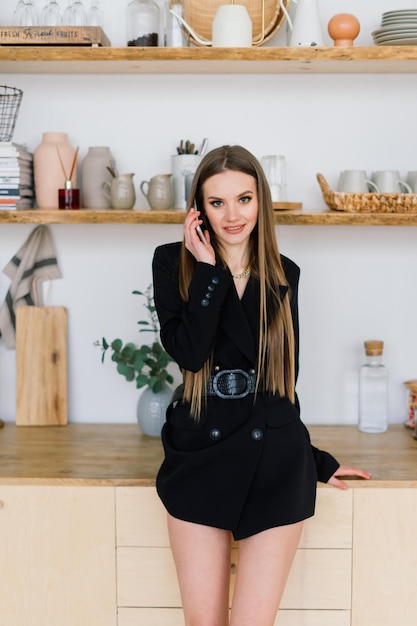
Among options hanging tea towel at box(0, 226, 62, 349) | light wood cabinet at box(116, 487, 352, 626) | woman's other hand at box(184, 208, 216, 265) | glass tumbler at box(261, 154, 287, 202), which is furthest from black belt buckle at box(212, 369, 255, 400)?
hanging tea towel at box(0, 226, 62, 349)

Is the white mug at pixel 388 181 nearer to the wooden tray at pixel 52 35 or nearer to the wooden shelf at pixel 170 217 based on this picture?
the wooden shelf at pixel 170 217

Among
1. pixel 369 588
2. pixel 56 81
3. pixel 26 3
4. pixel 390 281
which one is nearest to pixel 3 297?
pixel 56 81

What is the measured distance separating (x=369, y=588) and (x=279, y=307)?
0.79 meters

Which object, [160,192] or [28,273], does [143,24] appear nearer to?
[160,192]

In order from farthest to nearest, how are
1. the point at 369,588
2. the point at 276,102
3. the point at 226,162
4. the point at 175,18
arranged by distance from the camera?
1. the point at 276,102
2. the point at 175,18
3. the point at 369,588
4. the point at 226,162

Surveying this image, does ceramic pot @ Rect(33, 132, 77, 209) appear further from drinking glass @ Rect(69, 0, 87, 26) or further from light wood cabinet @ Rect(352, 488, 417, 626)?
light wood cabinet @ Rect(352, 488, 417, 626)

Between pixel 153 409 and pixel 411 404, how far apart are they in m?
0.81

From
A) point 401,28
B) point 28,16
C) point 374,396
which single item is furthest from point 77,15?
point 374,396

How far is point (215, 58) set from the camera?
229 centimetres

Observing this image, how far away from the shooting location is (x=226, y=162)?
1969 millimetres

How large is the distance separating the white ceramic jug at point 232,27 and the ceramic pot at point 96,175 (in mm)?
482

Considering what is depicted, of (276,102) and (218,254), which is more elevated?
(276,102)

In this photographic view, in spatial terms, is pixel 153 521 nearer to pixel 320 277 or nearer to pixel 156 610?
pixel 156 610

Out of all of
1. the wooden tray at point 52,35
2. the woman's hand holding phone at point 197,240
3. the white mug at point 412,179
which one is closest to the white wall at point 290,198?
the white mug at point 412,179
